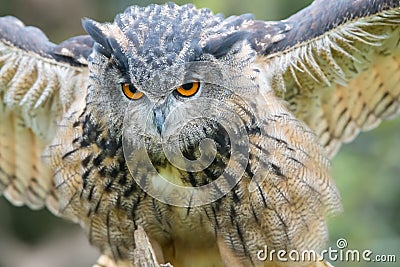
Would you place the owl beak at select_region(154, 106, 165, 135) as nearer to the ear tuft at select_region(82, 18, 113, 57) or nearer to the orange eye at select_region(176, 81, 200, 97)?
the orange eye at select_region(176, 81, 200, 97)

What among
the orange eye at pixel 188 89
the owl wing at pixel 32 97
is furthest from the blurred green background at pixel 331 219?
the orange eye at pixel 188 89

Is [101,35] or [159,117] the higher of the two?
[101,35]

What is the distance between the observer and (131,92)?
13.4ft

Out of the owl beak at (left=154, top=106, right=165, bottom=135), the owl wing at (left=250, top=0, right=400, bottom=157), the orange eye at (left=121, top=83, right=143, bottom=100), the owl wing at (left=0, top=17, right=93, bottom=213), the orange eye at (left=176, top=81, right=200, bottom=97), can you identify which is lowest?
the owl beak at (left=154, top=106, right=165, bottom=135)

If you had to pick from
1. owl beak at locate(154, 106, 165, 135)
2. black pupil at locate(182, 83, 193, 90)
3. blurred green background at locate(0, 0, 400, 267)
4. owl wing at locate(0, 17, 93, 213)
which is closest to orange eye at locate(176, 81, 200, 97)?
black pupil at locate(182, 83, 193, 90)

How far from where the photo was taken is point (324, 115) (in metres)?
5.10

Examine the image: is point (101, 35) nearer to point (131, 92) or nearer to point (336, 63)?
point (131, 92)

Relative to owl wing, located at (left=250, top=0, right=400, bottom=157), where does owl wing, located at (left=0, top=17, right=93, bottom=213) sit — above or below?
below

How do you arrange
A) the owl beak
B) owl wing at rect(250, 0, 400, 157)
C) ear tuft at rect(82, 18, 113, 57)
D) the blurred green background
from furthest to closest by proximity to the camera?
the blurred green background → owl wing at rect(250, 0, 400, 157) → ear tuft at rect(82, 18, 113, 57) → the owl beak

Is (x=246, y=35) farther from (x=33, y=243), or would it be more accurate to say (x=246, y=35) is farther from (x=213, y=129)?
(x=33, y=243)

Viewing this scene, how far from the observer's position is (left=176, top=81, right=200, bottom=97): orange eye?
4.05 m

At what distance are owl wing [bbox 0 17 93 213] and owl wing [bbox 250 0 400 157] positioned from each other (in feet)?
3.14

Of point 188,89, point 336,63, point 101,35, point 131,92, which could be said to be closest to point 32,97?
point 101,35

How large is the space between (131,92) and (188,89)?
25cm
